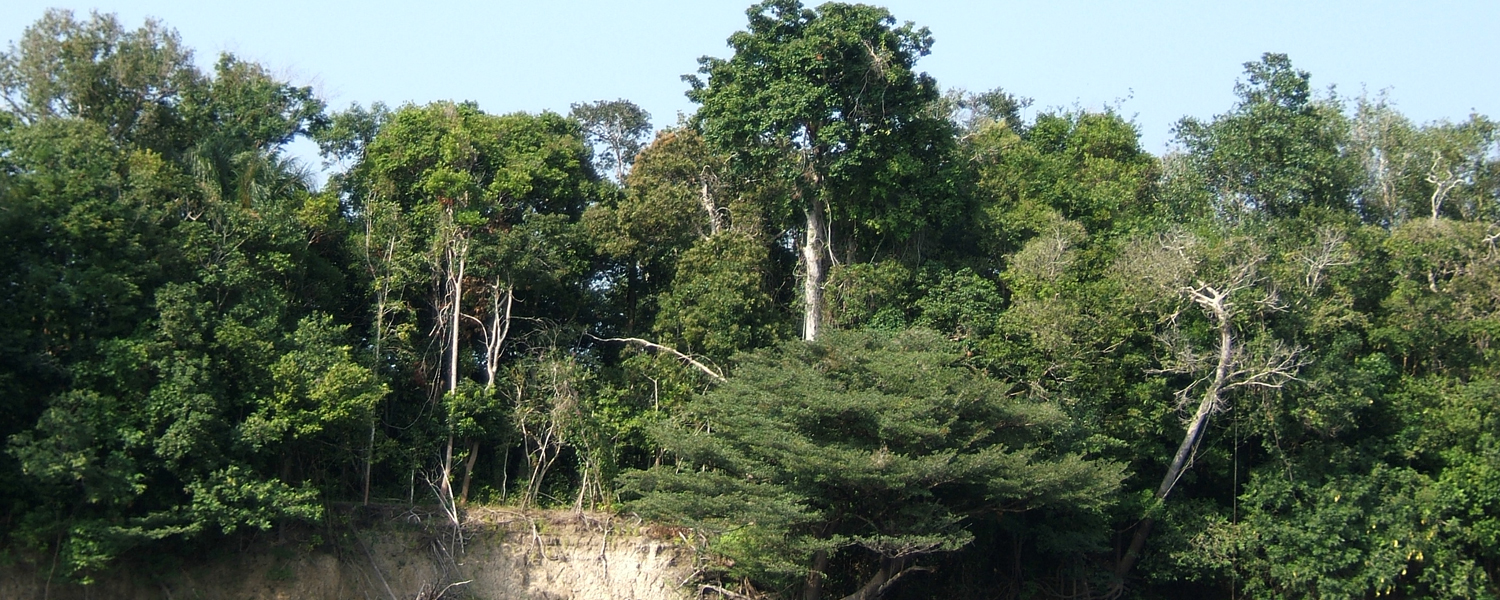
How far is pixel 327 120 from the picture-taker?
64.7ft

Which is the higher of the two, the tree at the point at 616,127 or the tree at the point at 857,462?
the tree at the point at 616,127

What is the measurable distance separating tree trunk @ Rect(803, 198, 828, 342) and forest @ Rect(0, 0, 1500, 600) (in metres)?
0.07

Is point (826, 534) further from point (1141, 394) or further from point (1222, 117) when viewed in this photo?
point (1222, 117)

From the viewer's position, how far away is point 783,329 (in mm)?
19203

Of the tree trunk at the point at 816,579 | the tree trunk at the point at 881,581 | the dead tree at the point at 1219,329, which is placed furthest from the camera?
the dead tree at the point at 1219,329

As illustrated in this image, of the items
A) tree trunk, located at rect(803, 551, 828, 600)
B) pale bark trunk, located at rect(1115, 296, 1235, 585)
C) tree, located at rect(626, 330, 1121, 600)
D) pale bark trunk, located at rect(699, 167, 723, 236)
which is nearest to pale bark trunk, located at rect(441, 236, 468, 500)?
tree, located at rect(626, 330, 1121, 600)

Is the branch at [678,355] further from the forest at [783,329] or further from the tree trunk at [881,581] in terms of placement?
the tree trunk at [881,581]

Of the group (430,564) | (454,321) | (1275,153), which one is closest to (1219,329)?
(1275,153)

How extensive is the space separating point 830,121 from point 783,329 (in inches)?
121

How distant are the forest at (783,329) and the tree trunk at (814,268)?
75 mm

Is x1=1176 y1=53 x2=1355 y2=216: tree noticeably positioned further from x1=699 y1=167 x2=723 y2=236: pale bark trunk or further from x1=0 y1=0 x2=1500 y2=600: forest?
x1=699 y1=167 x2=723 y2=236: pale bark trunk

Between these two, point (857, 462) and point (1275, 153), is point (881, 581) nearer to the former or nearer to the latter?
point (857, 462)

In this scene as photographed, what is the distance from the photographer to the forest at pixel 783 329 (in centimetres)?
1543

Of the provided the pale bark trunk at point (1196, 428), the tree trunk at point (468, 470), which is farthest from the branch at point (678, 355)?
the pale bark trunk at point (1196, 428)
